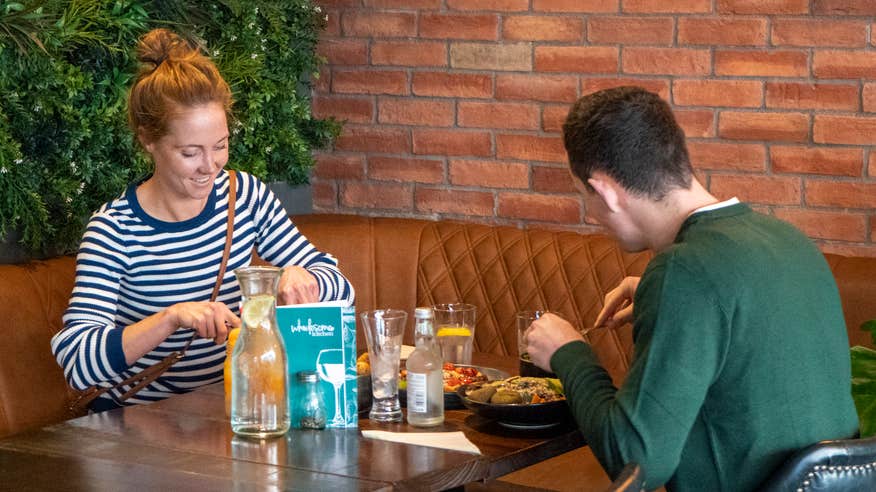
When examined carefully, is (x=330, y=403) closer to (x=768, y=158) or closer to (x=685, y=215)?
(x=685, y=215)

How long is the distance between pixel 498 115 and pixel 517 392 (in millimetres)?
1816

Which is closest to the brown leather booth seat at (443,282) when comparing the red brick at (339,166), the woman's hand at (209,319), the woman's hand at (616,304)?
the red brick at (339,166)

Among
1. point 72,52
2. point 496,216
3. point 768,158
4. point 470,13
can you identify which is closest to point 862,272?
point 768,158

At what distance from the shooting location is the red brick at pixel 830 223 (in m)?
3.36

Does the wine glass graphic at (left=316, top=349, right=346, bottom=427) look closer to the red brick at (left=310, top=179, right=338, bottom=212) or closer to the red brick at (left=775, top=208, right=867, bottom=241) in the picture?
the red brick at (left=775, top=208, right=867, bottom=241)

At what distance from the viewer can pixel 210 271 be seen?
2828 millimetres

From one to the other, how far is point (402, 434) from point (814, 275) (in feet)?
2.46

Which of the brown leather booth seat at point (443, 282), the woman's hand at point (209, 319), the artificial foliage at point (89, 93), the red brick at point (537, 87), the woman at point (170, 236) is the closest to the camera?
the woman's hand at point (209, 319)

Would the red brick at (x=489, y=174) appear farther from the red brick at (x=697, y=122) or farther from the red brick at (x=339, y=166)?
the red brick at (x=697, y=122)

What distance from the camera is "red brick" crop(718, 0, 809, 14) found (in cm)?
334

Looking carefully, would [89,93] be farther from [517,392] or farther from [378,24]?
[517,392]

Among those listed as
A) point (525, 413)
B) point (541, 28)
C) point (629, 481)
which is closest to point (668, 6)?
point (541, 28)

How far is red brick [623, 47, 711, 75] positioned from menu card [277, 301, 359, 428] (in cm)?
178

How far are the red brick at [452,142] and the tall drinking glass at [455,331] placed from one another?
141cm
